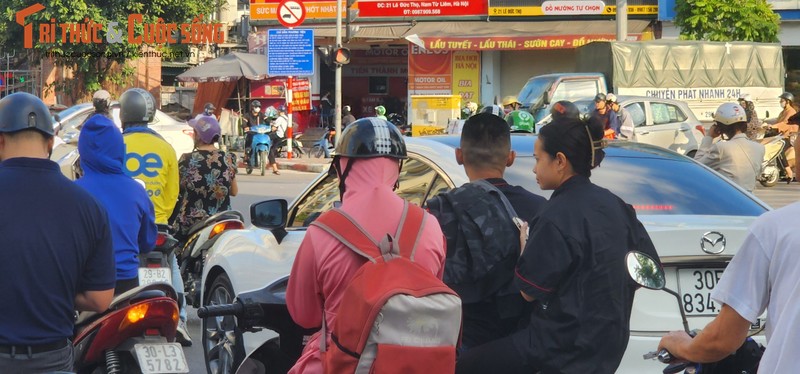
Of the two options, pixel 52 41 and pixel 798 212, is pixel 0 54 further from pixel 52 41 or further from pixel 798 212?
pixel 798 212

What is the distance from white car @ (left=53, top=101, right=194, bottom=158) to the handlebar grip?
43.8ft

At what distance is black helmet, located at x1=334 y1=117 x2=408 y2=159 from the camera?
328 centimetres

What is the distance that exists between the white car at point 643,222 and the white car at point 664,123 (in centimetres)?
1521

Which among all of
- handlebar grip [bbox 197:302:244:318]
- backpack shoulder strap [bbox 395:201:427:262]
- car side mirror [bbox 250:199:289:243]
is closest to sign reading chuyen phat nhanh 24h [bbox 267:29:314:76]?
car side mirror [bbox 250:199:289:243]

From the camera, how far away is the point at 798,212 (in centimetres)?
254

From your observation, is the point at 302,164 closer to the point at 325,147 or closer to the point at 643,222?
the point at 325,147

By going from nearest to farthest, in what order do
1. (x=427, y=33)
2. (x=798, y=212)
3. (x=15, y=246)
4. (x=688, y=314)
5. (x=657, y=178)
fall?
(x=798, y=212), (x=15, y=246), (x=688, y=314), (x=657, y=178), (x=427, y=33)

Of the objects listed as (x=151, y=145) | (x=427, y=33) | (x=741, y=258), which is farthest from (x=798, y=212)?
(x=427, y=33)

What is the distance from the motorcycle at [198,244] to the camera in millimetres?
8195

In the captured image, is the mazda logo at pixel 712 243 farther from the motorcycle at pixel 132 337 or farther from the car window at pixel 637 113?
the car window at pixel 637 113

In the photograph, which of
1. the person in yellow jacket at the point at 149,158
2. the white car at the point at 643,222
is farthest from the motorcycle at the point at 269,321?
the person in yellow jacket at the point at 149,158

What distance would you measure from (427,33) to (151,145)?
2815cm

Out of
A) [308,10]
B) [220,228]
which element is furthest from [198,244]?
[308,10]

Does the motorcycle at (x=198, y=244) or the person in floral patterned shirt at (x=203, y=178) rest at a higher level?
the person in floral patterned shirt at (x=203, y=178)
